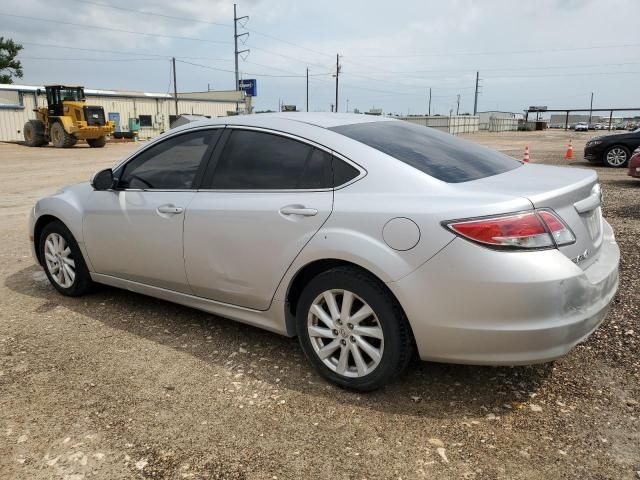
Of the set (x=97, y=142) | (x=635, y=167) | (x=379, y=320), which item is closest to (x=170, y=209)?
(x=379, y=320)

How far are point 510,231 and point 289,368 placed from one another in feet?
5.32

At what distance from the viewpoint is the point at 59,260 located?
4.62m

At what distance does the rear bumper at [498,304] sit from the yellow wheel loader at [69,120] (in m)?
27.2

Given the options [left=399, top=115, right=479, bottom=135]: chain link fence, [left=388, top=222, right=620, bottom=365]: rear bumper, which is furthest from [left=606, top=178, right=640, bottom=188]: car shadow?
[left=399, top=115, right=479, bottom=135]: chain link fence

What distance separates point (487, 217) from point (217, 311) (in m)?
1.94

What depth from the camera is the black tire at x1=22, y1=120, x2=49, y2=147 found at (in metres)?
28.2

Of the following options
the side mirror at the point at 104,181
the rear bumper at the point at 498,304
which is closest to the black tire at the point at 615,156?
the rear bumper at the point at 498,304

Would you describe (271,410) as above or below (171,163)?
below

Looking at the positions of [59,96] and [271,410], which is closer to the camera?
[271,410]

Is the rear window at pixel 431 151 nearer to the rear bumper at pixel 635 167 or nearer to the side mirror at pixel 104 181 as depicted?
the side mirror at pixel 104 181

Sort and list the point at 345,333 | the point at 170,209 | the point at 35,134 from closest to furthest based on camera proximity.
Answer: the point at 345,333, the point at 170,209, the point at 35,134

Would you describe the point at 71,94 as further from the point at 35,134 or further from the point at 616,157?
the point at 616,157

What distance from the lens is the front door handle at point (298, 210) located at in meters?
3.00

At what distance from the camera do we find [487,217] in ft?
8.25
